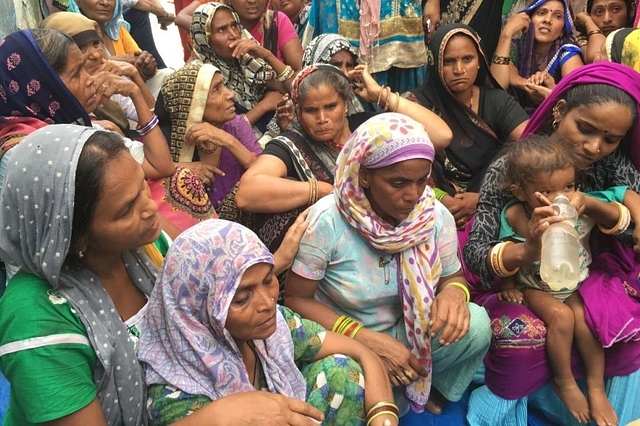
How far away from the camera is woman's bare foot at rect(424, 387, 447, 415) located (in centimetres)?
237

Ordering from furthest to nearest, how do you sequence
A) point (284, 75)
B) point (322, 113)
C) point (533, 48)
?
point (533, 48) < point (284, 75) < point (322, 113)

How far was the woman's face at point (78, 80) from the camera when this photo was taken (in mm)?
2432

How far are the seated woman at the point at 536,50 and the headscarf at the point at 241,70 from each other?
1.55m

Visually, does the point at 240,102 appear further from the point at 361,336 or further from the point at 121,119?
the point at 361,336

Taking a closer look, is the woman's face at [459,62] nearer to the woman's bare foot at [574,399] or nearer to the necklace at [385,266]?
the necklace at [385,266]

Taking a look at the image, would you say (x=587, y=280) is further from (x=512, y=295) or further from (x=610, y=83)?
(x=610, y=83)

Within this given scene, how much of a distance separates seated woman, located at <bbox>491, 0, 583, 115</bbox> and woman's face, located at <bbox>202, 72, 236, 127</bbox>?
1770 millimetres

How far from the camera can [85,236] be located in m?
1.50

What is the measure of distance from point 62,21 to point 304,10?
2.35 meters

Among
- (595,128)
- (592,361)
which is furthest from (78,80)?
(592,361)

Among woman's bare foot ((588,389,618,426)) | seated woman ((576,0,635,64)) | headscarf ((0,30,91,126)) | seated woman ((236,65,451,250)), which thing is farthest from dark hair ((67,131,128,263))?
seated woman ((576,0,635,64))

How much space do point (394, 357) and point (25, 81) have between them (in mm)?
1791

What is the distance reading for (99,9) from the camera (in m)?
3.79

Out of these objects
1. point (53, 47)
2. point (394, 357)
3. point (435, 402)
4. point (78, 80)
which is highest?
point (53, 47)
